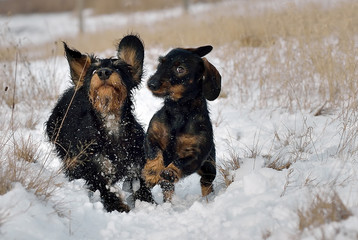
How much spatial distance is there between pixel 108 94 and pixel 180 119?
2.20ft

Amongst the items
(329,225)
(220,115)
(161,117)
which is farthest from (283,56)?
(329,225)

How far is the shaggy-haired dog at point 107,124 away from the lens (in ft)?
11.7

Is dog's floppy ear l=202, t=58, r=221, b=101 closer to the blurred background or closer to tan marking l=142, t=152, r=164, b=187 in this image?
tan marking l=142, t=152, r=164, b=187

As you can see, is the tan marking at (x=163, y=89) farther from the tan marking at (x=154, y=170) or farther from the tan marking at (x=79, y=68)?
the tan marking at (x=79, y=68)

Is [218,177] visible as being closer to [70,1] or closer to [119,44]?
[119,44]

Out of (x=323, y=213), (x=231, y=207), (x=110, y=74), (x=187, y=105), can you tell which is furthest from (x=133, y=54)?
Answer: (x=323, y=213)

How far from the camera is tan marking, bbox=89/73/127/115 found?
349cm

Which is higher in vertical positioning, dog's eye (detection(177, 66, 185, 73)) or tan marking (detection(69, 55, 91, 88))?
dog's eye (detection(177, 66, 185, 73))

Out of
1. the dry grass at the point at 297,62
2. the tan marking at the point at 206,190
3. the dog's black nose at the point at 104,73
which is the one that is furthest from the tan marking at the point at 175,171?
the dry grass at the point at 297,62

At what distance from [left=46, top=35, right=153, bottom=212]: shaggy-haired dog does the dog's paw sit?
1.69 feet

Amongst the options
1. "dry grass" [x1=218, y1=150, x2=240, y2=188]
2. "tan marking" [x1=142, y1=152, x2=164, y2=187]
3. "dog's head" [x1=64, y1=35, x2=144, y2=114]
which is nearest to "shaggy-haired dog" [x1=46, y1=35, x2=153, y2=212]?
"dog's head" [x1=64, y1=35, x2=144, y2=114]

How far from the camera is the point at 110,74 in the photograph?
3.48 metres

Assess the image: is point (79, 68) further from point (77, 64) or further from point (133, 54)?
point (133, 54)

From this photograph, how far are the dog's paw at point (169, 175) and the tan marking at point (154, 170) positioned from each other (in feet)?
0.44
